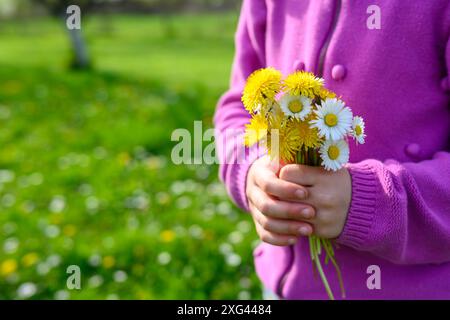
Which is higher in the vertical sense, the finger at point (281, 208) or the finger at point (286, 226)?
the finger at point (281, 208)

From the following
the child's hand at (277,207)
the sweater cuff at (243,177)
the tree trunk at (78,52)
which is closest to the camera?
the child's hand at (277,207)

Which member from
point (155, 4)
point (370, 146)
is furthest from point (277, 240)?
point (155, 4)

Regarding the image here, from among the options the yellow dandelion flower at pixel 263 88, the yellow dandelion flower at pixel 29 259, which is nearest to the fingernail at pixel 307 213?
A: the yellow dandelion flower at pixel 263 88

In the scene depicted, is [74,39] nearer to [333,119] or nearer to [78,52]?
[78,52]

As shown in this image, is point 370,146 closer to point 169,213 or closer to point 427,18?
point 427,18

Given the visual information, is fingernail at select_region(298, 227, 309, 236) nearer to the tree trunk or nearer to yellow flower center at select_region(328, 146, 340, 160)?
yellow flower center at select_region(328, 146, 340, 160)

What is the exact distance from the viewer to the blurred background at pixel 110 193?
99.9 inches

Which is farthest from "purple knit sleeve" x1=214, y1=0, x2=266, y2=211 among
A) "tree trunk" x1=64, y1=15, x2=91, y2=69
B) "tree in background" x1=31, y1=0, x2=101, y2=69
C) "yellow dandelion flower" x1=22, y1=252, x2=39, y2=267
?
"tree trunk" x1=64, y1=15, x2=91, y2=69

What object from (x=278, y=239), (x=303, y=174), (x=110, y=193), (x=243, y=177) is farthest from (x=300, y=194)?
(x=110, y=193)

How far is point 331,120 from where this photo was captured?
0.83 m

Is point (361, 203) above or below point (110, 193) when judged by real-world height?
above

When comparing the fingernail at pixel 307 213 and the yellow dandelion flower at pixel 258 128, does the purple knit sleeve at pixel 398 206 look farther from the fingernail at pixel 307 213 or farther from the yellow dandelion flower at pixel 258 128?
the yellow dandelion flower at pixel 258 128

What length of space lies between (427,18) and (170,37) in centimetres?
1339

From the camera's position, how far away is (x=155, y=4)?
14.6m
